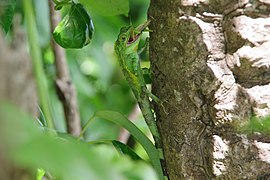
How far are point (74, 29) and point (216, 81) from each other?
29 cm

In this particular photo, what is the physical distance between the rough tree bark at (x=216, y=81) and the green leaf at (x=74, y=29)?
0.54ft

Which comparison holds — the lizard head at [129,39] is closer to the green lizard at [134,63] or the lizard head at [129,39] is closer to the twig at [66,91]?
the green lizard at [134,63]

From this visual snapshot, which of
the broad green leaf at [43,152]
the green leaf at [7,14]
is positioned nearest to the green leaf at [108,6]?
the green leaf at [7,14]

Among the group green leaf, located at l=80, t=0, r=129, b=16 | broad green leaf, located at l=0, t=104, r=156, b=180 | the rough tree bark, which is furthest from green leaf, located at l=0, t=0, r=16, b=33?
broad green leaf, located at l=0, t=104, r=156, b=180

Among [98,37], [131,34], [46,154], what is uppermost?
[46,154]

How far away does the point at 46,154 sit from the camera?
0.41 metres

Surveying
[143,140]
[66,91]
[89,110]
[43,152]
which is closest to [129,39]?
[143,140]

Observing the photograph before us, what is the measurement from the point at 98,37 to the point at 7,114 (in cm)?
175

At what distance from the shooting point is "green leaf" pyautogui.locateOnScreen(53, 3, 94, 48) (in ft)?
3.52

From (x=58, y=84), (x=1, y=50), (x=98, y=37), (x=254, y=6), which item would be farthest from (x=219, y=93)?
(x=98, y=37)

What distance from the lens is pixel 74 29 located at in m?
1.08

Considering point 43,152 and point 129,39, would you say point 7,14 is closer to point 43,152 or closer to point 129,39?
point 129,39

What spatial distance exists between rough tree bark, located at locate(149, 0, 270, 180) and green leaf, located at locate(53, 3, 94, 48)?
16 centimetres

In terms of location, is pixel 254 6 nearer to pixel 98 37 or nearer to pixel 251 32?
pixel 251 32
